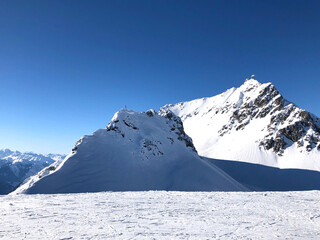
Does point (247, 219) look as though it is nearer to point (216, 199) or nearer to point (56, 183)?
point (216, 199)

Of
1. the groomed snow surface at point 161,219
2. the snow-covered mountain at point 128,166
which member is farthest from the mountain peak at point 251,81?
the groomed snow surface at point 161,219

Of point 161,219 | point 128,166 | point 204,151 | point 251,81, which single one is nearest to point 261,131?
point 204,151

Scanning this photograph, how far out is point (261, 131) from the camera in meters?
106

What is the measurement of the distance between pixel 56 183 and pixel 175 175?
19.0 m

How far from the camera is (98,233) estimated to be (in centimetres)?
762

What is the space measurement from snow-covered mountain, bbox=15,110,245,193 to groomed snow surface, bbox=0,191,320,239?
716 inches

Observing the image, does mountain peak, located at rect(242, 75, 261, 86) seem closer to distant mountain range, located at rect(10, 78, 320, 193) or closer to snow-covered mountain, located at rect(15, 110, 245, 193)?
distant mountain range, located at rect(10, 78, 320, 193)

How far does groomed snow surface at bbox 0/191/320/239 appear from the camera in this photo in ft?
25.1

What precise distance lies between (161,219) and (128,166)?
26873 mm

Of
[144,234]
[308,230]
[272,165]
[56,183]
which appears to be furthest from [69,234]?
[272,165]

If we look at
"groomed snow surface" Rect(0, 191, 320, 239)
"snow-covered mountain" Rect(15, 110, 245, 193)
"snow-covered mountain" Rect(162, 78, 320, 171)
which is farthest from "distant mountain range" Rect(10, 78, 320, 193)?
"groomed snow surface" Rect(0, 191, 320, 239)

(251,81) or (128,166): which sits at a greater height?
(251,81)

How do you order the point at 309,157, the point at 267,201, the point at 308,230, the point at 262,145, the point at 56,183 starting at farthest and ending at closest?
1. the point at 262,145
2. the point at 309,157
3. the point at 56,183
4. the point at 267,201
5. the point at 308,230

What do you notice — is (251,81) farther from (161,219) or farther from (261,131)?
(161,219)
